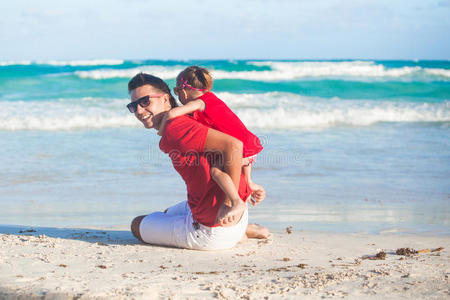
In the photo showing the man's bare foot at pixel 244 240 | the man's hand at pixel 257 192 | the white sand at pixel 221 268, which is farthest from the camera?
the man's bare foot at pixel 244 240

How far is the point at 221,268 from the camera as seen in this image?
116 inches

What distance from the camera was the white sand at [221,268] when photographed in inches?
97.0

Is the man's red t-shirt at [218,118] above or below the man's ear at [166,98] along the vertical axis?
below

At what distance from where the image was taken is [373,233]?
3998 millimetres

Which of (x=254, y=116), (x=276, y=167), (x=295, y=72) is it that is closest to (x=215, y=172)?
(x=276, y=167)

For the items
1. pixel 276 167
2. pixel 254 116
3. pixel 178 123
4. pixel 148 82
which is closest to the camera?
pixel 178 123

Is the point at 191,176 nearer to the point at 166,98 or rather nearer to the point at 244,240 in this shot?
the point at 166,98

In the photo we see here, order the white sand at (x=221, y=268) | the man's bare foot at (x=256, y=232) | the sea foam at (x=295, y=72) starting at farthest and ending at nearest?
the sea foam at (x=295, y=72) < the man's bare foot at (x=256, y=232) < the white sand at (x=221, y=268)

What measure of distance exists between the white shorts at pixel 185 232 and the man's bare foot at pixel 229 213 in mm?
109

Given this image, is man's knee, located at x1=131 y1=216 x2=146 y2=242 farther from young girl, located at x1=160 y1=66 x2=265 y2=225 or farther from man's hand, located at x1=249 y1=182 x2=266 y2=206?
man's hand, located at x1=249 y1=182 x2=266 y2=206

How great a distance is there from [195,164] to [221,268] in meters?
0.65

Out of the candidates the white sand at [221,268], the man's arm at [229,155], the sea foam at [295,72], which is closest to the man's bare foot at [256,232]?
the white sand at [221,268]

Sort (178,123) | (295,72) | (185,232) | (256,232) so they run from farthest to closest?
(295,72) → (256,232) → (185,232) → (178,123)

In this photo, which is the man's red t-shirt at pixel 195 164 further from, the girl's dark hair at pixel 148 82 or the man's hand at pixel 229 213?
the girl's dark hair at pixel 148 82
